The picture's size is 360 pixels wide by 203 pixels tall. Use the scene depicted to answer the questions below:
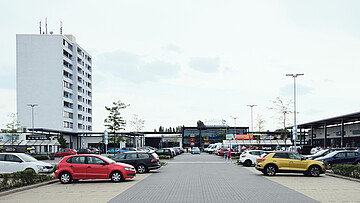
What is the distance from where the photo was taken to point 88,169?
1928 centimetres

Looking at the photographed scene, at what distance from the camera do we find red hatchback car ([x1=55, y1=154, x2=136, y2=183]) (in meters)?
19.3

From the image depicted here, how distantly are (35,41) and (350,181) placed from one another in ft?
271

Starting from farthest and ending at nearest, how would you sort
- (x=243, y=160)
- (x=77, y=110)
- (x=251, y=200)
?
(x=77, y=110) → (x=243, y=160) → (x=251, y=200)

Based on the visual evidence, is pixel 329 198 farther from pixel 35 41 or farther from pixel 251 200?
pixel 35 41

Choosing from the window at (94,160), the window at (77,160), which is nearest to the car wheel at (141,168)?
the window at (94,160)

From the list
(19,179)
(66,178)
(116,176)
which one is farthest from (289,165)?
(19,179)

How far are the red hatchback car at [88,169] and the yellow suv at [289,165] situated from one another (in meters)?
8.78

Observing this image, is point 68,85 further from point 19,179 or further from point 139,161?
point 19,179

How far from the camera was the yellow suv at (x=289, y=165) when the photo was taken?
2280cm

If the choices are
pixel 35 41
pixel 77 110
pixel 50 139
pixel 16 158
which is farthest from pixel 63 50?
pixel 16 158

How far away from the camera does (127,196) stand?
14.1 m

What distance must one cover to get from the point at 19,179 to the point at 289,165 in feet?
47.9

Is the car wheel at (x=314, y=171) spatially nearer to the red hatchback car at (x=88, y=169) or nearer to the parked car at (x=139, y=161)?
the parked car at (x=139, y=161)

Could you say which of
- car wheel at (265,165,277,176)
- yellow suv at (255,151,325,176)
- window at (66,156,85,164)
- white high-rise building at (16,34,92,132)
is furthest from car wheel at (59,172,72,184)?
white high-rise building at (16,34,92,132)
